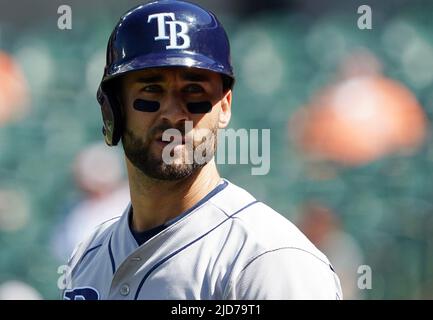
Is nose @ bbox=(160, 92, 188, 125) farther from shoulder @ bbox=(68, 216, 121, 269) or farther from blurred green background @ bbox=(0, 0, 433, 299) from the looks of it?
blurred green background @ bbox=(0, 0, 433, 299)

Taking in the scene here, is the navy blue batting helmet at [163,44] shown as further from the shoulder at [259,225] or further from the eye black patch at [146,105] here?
the shoulder at [259,225]

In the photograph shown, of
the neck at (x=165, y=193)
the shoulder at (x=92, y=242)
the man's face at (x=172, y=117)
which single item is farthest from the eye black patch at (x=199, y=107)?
the shoulder at (x=92, y=242)

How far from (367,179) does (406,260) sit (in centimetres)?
46

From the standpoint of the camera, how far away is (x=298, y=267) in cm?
153

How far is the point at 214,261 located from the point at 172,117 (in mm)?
349

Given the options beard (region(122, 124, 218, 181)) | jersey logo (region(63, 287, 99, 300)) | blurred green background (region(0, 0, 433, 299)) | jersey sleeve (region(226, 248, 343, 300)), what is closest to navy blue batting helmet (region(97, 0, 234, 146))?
beard (region(122, 124, 218, 181))

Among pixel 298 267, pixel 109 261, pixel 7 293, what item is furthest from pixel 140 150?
pixel 7 293

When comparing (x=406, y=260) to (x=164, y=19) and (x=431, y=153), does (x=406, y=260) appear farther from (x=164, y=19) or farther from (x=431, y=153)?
(x=164, y=19)

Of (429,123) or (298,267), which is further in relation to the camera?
(429,123)

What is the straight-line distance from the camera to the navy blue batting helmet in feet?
6.00

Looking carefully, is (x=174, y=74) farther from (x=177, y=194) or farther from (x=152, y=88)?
(x=177, y=194)

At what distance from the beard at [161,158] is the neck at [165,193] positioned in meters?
0.04

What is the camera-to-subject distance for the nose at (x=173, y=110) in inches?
69.4

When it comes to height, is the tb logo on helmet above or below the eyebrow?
above
